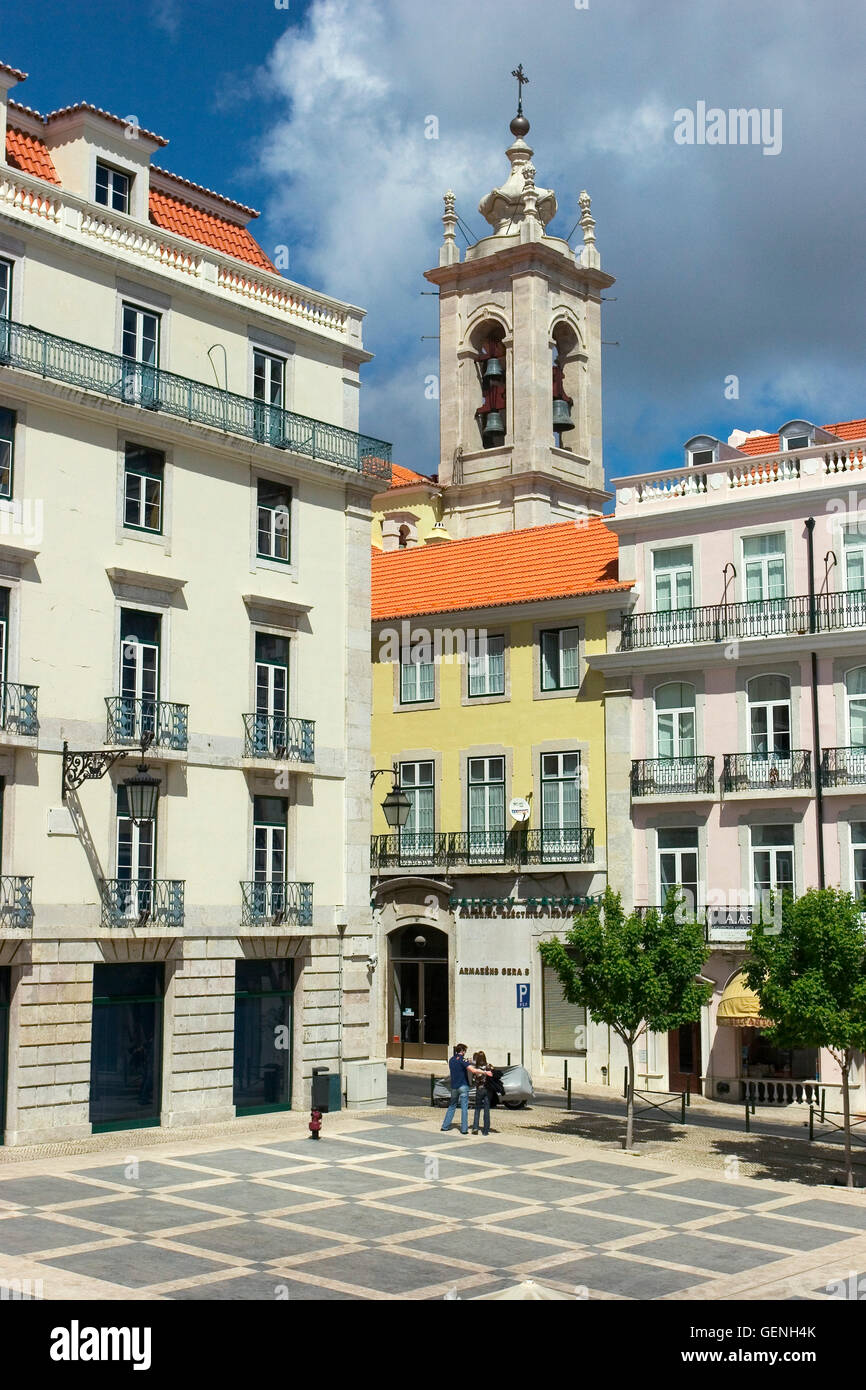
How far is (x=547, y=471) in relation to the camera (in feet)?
225

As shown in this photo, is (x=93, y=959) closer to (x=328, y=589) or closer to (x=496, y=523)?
(x=328, y=589)

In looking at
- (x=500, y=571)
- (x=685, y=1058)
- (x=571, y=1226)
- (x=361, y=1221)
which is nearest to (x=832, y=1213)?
(x=571, y=1226)

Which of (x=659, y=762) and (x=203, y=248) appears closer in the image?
(x=203, y=248)

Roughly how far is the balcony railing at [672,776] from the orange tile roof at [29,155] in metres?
20.9

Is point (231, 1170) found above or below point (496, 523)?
below

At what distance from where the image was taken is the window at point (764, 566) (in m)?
41.2

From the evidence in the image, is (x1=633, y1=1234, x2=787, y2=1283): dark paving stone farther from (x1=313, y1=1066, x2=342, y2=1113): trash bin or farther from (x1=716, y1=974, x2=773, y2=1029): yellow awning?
(x1=716, y1=974, x2=773, y2=1029): yellow awning

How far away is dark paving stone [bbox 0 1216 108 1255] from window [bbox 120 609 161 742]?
34.3ft

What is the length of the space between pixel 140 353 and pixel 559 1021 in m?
21.7

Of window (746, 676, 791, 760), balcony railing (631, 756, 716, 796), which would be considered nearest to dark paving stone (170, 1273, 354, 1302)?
balcony railing (631, 756, 716, 796)

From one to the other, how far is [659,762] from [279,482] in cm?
1383

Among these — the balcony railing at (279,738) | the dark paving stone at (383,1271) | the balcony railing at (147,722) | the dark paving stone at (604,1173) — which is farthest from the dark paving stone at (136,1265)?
the balcony railing at (279,738)


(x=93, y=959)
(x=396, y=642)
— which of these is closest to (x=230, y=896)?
(x=93, y=959)

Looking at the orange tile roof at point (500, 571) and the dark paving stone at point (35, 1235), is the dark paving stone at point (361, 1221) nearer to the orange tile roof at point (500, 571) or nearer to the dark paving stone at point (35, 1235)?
the dark paving stone at point (35, 1235)
